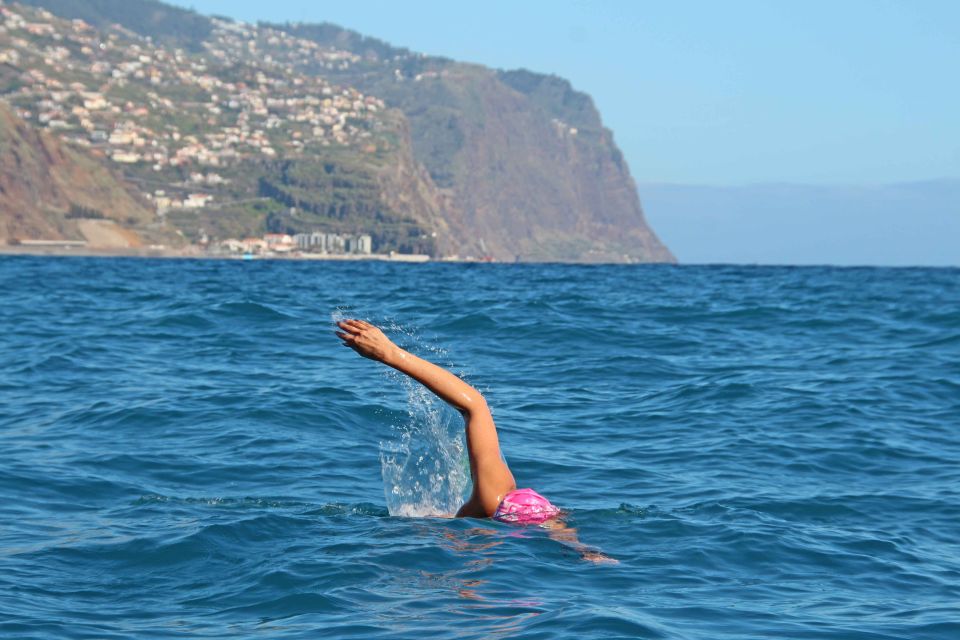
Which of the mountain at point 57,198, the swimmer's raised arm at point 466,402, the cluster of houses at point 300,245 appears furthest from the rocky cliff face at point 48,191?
the swimmer's raised arm at point 466,402

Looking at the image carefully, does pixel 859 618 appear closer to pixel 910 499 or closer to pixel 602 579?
pixel 602 579

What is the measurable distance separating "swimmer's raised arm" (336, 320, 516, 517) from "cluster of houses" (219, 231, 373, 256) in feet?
551

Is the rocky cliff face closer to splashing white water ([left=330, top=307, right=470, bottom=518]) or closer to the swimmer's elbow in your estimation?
splashing white water ([left=330, top=307, right=470, bottom=518])

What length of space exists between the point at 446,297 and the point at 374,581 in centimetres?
2854

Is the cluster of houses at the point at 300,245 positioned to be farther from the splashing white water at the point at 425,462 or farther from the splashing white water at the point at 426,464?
the splashing white water at the point at 426,464

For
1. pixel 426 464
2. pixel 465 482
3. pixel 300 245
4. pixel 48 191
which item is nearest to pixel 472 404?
pixel 465 482

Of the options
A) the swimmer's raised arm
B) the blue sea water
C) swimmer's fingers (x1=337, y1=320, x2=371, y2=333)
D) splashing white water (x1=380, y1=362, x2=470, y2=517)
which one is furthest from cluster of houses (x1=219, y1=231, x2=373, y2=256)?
swimmer's fingers (x1=337, y1=320, x2=371, y2=333)

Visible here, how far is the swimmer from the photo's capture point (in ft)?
26.4

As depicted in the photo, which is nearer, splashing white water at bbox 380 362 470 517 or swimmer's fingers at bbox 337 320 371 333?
swimmer's fingers at bbox 337 320 371 333

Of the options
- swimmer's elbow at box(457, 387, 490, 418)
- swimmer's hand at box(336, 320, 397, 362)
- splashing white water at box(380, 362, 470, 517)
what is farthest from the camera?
splashing white water at box(380, 362, 470, 517)

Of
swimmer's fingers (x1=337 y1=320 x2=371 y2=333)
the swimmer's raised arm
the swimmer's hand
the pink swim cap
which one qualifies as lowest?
the pink swim cap

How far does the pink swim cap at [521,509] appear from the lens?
9.18 m

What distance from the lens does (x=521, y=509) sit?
9.18m

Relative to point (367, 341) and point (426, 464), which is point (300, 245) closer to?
point (426, 464)
